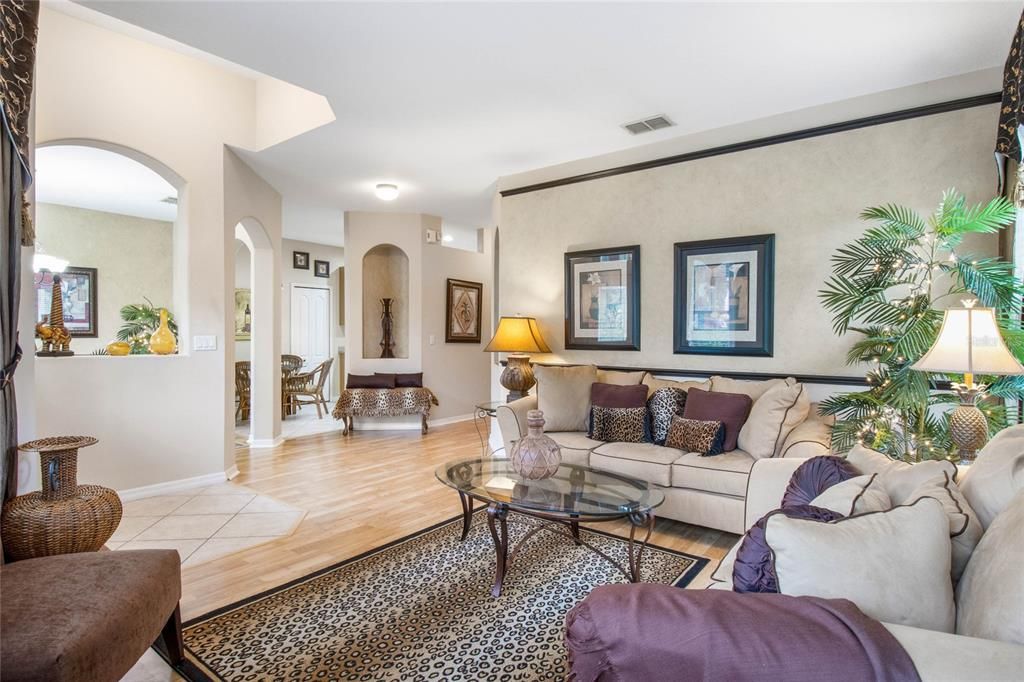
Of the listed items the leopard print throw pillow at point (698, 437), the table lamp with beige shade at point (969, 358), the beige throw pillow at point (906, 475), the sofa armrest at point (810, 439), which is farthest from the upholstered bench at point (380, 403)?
the beige throw pillow at point (906, 475)

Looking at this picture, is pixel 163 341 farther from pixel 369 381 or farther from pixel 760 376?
pixel 760 376

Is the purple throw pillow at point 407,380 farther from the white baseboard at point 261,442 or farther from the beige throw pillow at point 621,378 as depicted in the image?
the beige throw pillow at point 621,378

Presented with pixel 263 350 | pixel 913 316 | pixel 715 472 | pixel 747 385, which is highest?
pixel 913 316

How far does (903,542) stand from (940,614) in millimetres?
148

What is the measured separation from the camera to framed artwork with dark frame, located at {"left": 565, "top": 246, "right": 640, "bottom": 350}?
164 inches

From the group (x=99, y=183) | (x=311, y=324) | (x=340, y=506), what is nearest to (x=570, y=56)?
(x=340, y=506)

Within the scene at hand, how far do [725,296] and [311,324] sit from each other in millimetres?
6854

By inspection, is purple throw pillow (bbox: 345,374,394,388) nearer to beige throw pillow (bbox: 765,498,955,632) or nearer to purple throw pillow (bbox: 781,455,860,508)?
purple throw pillow (bbox: 781,455,860,508)

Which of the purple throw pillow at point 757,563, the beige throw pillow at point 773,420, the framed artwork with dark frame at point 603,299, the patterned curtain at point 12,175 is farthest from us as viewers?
the framed artwork with dark frame at point 603,299

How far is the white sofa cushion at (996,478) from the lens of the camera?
122cm

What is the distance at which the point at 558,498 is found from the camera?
2.33 metres

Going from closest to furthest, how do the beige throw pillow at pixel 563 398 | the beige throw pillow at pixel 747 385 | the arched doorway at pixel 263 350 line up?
the beige throw pillow at pixel 747 385
the beige throw pillow at pixel 563 398
the arched doorway at pixel 263 350

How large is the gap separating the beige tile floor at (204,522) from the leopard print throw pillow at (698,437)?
248 centimetres

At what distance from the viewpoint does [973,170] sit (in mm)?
2895
